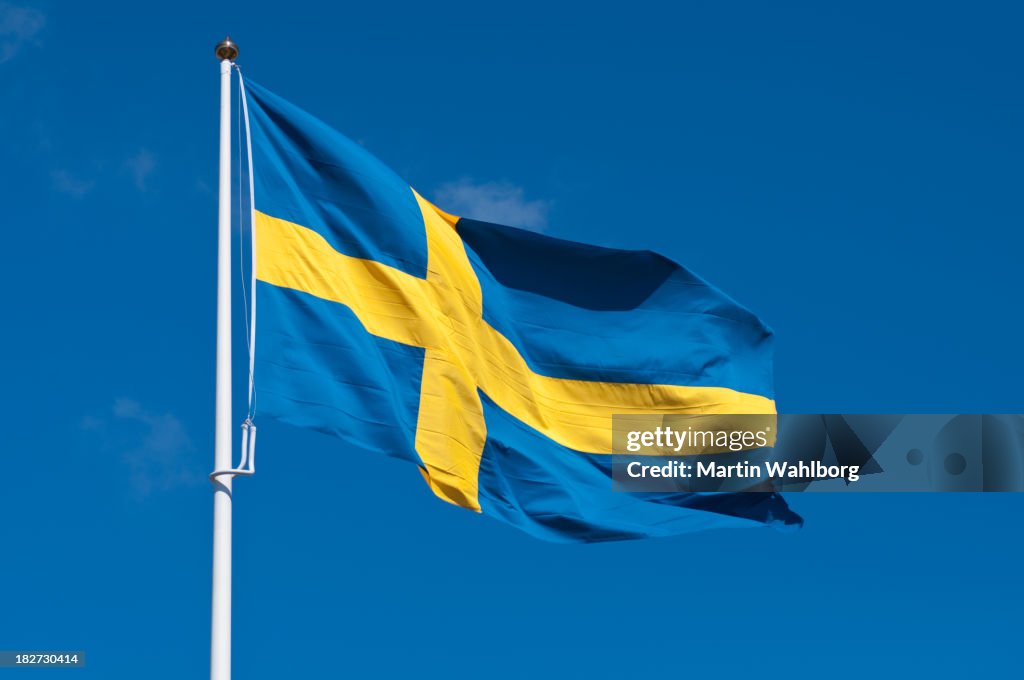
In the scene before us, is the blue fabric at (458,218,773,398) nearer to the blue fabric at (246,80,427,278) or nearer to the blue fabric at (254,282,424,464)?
the blue fabric at (246,80,427,278)

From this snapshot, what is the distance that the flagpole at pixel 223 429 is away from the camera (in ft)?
40.8

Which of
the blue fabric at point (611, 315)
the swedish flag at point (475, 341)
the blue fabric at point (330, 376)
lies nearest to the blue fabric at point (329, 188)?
the swedish flag at point (475, 341)

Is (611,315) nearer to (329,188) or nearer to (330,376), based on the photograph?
(329,188)

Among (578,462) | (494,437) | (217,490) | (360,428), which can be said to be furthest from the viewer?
(578,462)

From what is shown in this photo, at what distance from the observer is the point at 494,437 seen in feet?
55.2

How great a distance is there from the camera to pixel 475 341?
1734cm

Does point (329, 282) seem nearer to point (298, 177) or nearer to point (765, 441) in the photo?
point (298, 177)

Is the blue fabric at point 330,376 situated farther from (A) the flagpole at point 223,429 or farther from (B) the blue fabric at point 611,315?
(B) the blue fabric at point 611,315

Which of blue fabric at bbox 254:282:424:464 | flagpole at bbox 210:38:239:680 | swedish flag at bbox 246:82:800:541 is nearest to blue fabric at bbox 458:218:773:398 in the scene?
swedish flag at bbox 246:82:800:541

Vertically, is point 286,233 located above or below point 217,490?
above

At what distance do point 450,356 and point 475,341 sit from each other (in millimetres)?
928

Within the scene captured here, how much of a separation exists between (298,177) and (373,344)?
1.67 meters

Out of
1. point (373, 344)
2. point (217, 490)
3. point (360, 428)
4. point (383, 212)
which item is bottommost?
point (217, 490)

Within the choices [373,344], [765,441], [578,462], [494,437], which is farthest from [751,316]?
[373,344]
